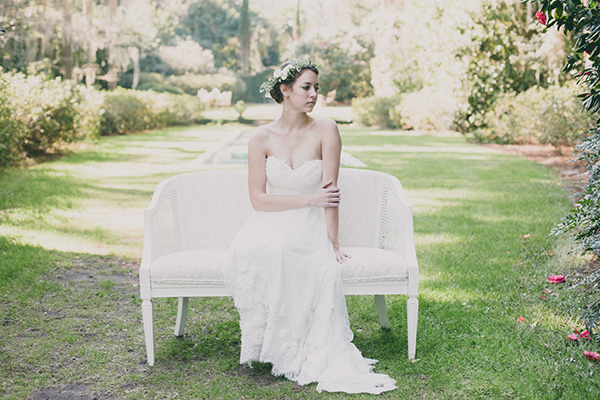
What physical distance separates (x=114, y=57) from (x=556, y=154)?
15640 millimetres

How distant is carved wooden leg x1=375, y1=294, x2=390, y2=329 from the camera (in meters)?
3.43

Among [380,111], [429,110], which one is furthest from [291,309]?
[380,111]

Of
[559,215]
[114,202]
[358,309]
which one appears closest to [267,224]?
[358,309]

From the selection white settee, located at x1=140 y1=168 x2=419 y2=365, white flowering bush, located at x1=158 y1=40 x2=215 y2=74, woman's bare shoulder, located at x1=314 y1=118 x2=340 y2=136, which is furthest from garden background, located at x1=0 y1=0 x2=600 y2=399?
white flowering bush, located at x1=158 y1=40 x2=215 y2=74

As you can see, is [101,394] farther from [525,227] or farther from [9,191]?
[9,191]

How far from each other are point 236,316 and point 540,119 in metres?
9.21

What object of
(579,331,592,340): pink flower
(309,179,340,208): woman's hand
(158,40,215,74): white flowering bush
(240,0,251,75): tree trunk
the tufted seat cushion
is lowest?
(579,331,592,340): pink flower

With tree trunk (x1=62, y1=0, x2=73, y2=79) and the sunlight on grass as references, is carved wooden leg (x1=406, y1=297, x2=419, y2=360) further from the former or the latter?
tree trunk (x1=62, y1=0, x2=73, y2=79)

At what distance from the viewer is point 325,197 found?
304 cm

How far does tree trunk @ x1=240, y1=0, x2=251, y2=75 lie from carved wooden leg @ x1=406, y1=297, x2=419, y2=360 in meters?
35.2

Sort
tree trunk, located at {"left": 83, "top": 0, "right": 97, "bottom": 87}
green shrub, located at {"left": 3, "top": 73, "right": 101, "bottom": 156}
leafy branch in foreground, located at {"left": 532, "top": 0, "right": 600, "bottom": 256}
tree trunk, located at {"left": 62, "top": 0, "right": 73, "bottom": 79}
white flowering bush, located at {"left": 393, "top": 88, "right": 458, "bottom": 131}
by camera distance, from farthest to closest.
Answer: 1. tree trunk, located at {"left": 83, "top": 0, "right": 97, "bottom": 87}
2. white flowering bush, located at {"left": 393, "top": 88, "right": 458, "bottom": 131}
3. tree trunk, located at {"left": 62, "top": 0, "right": 73, "bottom": 79}
4. green shrub, located at {"left": 3, "top": 73, "right": 101, "bottom": 156}
5. leafy branch in foreground, located at {"left": 532, "top": 0, "right": 600, "bottom": 256}

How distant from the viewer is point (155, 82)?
27.1m

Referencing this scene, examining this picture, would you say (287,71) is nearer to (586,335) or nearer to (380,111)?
(586,335)

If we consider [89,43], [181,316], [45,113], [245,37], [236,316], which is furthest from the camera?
[245,37]
